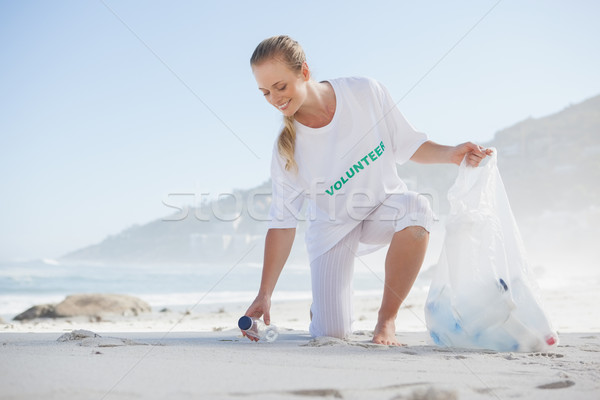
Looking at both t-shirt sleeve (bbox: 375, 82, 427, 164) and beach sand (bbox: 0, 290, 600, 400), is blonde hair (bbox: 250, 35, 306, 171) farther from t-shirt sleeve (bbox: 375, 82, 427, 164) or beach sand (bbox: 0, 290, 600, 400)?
beach sand (bbox: 0, 290, 600, 400)

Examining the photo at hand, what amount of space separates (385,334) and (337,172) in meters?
0.83

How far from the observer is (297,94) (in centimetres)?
240

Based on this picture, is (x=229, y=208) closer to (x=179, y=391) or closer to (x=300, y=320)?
(x=300, y=320)

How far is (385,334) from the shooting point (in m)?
2.17

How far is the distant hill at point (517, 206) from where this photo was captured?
2595cm

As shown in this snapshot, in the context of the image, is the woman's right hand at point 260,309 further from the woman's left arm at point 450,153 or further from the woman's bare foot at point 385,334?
the woman's left arm at point 450,153

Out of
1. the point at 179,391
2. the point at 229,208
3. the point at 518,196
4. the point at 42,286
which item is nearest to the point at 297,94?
the point at 179,391

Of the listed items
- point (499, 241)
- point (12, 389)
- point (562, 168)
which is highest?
point (562, 168)

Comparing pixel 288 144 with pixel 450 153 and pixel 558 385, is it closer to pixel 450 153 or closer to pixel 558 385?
pixel 450 153

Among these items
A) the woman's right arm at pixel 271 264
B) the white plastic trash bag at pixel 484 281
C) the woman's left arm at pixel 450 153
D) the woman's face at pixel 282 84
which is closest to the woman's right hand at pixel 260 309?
the woman's right arm at pixel 271 264

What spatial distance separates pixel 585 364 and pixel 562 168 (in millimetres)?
36020

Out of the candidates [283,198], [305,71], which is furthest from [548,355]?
[305,71]

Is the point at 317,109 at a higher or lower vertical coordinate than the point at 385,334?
higher

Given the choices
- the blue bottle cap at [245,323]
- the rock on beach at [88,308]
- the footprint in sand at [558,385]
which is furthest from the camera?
the rock on beach at [88,308]
